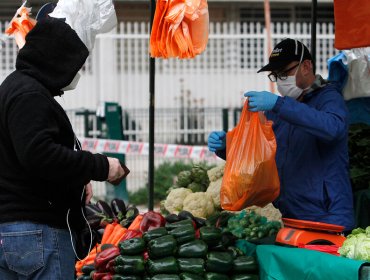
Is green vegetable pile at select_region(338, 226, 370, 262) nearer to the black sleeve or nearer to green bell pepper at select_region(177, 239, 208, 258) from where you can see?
green bell pepper at select_region(177, 239, 208, 258)

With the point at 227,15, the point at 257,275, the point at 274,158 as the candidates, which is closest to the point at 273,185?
the point at 274,158

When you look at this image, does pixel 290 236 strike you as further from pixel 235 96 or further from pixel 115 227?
pixel 235 96

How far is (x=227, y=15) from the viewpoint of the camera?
1980 centimetres

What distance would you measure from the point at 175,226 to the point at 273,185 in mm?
818

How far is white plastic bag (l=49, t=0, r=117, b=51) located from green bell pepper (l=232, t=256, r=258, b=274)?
1600 millimetres

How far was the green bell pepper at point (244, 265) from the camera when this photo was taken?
15.6ft

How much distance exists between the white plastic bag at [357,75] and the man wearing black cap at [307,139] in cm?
171

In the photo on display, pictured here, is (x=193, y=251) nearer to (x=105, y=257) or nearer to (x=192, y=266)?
(x=192, y=266)

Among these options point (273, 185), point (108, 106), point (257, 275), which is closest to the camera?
point (273, 185)

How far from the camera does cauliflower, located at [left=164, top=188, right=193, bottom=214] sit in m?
6.36

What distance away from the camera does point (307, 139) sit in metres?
4.62

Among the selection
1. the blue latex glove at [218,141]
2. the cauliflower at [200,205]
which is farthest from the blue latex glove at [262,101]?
the cauliflower at [200,205]

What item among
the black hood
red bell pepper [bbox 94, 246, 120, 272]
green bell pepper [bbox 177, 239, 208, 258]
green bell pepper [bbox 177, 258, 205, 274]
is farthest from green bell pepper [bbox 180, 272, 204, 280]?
the black hood

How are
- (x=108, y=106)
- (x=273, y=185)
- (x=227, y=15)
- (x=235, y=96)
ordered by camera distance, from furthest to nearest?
(x=227, y=15) → (x=235, y=96) → (x=108, y=106) → (x=273, y=185)
